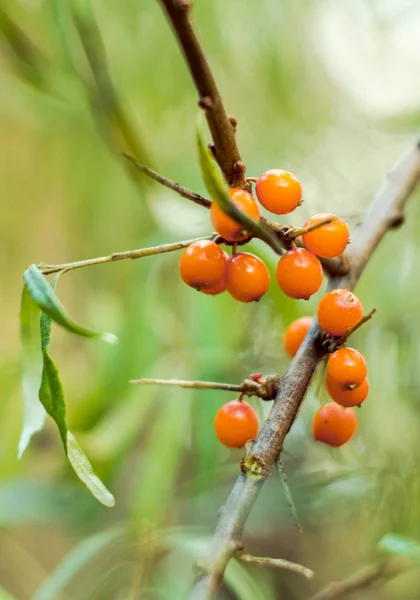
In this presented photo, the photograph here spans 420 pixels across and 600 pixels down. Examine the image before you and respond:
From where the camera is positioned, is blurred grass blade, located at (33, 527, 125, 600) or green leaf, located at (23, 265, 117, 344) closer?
green leaf, located at (23, 265, 117, 344)

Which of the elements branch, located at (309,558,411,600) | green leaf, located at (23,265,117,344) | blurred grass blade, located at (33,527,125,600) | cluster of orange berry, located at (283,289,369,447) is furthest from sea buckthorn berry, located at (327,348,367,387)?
blurred grass blade, located at (33,527,125,600)

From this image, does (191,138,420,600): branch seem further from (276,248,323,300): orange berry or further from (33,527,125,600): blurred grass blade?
(33,527,125,600): blurred grass blade

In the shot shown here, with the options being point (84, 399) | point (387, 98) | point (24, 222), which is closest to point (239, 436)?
point (84, 399)

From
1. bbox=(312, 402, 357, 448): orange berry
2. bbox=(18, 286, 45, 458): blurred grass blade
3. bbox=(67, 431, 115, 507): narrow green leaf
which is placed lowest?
bbox=(67, 431, 115, 507): narrow green leaf

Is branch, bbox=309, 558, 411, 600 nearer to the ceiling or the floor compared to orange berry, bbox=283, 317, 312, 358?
nearer to the floor

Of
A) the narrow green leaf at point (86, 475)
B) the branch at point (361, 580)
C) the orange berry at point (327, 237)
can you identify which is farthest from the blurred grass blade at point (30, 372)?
the branch at point (361, 580)

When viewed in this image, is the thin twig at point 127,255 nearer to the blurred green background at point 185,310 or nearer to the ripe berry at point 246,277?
the ripe berry at point 246,277
